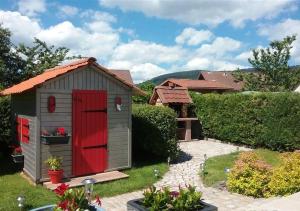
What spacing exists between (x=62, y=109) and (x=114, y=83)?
78.9 inches

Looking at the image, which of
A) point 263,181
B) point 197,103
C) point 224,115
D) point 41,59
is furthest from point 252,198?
point 41,59

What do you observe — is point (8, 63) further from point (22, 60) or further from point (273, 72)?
point (273, 72)

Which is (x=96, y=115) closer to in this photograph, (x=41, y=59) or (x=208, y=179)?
(x=208, y=179)

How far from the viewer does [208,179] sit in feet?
36.9

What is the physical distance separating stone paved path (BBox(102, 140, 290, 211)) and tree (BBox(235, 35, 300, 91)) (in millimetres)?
17324

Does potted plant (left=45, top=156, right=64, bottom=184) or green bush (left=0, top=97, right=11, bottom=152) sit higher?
green bush (left=0, top=97, right=11, bottom=152)

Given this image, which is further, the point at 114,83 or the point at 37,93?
the point at 114,83

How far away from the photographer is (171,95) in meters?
20.0

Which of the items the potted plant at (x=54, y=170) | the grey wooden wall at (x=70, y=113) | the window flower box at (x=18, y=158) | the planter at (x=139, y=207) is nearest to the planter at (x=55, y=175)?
the potted plant at (x=54, y=170)

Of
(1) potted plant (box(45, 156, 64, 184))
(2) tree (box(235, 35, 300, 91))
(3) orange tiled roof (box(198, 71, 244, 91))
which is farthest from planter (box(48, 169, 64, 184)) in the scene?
(3) orange tiled roof (box(198, 71, 244, 91))

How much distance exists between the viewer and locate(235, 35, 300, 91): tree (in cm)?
3281

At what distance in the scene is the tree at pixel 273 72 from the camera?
32.8 m

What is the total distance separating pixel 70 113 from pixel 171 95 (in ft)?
32.5

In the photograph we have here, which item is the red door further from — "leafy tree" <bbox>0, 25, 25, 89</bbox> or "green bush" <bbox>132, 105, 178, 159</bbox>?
"leafy tree" <bbox>0, 25, 25, 89</bbox>
